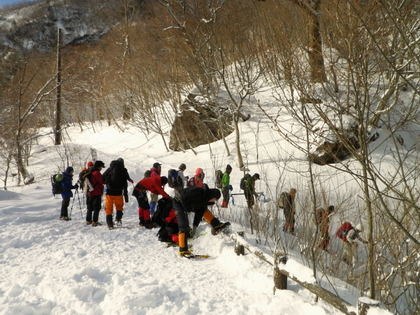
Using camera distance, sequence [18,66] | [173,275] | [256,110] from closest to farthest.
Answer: [173,275], [18,66], [256,110]

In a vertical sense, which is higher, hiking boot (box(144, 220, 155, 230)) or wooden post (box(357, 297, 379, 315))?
wooden post (box(357, 297, 379, 315))

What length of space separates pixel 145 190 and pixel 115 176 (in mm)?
698

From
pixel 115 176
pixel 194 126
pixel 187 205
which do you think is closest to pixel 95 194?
pixel 115 176

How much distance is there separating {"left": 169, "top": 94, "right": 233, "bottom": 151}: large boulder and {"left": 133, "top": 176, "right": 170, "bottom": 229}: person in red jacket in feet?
35.2

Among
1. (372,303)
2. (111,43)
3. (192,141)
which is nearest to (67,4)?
(111,43)

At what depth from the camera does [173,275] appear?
13.2ft

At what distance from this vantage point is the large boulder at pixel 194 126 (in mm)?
17578

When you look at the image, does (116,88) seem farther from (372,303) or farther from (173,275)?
(372,303)

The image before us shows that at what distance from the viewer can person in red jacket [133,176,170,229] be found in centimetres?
585

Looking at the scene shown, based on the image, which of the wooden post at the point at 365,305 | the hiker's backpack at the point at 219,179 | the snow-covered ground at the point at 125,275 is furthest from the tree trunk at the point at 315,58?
the hiker's backpack at the point at 219,179

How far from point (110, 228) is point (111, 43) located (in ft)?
91.8

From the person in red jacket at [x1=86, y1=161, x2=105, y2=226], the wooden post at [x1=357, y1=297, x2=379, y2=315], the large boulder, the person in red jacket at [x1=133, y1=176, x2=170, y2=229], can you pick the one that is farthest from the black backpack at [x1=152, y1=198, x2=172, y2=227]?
the large boulder

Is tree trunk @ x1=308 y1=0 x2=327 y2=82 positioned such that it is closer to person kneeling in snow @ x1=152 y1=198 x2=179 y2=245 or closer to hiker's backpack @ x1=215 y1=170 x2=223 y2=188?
person kneeling in snow @ x1=152 y1=198 x2=179 y2=245

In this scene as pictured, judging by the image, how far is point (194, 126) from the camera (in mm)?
18344
